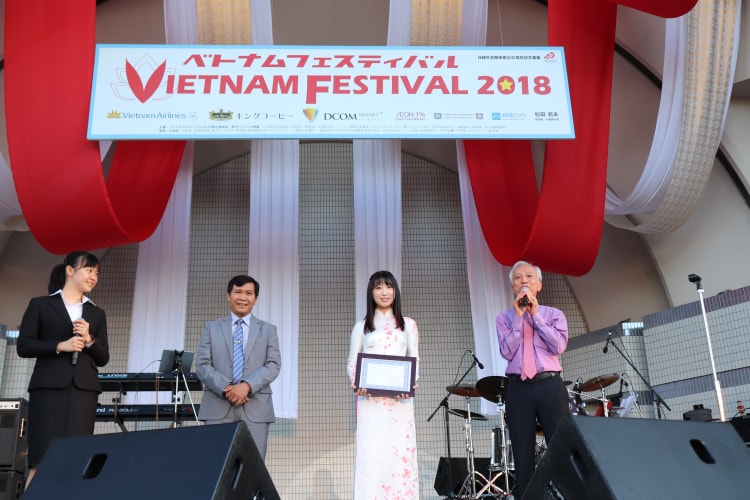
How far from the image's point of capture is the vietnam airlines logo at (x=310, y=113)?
5148mm

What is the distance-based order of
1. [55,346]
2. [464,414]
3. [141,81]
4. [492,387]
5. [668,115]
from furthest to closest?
[464,414] < [668,115] < [492,387] < [141,81] < [55,346]

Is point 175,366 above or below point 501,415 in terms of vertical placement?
above

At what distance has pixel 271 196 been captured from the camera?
6.41 m

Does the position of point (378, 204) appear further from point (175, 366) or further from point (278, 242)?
point (175, 366)

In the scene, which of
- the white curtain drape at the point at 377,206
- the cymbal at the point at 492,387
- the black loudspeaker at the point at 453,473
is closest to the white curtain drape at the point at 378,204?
the white curtain drape at the point at 377,206

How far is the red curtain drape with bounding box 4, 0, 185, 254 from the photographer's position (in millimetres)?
5066

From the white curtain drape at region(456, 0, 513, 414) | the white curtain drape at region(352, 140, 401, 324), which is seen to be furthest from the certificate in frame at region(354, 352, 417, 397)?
the white curtain drape at region(352, 140, 401, 324)

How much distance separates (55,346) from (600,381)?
400cm

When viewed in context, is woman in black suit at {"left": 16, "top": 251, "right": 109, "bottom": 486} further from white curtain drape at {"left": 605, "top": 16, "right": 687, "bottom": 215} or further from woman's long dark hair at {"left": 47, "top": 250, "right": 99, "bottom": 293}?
white curtain drape at {"left": 605, "top": 16, "right": 687, "bottom": 215}

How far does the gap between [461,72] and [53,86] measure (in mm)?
2750

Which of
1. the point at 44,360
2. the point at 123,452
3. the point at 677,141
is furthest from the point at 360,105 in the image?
the point at 123,452

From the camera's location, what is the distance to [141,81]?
520 centimetres

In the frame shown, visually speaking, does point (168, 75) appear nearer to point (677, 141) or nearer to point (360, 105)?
point (360, 105)

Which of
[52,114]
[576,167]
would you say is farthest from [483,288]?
[52,114]
